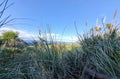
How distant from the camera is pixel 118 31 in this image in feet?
8.48

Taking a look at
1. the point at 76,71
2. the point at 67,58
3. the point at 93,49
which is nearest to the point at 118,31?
the point at 93,49

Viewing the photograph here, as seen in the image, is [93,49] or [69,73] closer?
[69,73]

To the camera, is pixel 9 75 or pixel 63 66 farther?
pixel 63 66

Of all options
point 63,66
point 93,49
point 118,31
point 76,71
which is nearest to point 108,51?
point 93,49

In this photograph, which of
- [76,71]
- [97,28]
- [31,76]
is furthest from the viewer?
[97,28]

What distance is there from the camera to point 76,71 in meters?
1.83

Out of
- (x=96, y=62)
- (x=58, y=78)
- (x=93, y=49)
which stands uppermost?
(x=93, y=49)

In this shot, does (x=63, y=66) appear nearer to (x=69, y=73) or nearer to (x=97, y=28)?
(x=69, y=73)

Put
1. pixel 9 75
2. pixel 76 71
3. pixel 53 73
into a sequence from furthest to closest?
1. pixel 76 71
2. pixel 53 73
3. pixel 9 75

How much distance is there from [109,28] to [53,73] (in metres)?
1.31

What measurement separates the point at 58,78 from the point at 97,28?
4.50 ft

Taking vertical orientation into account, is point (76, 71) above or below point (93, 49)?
below

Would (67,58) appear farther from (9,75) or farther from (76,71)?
(9,75)

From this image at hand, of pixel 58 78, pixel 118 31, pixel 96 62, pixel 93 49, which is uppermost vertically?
pixel 118 31
